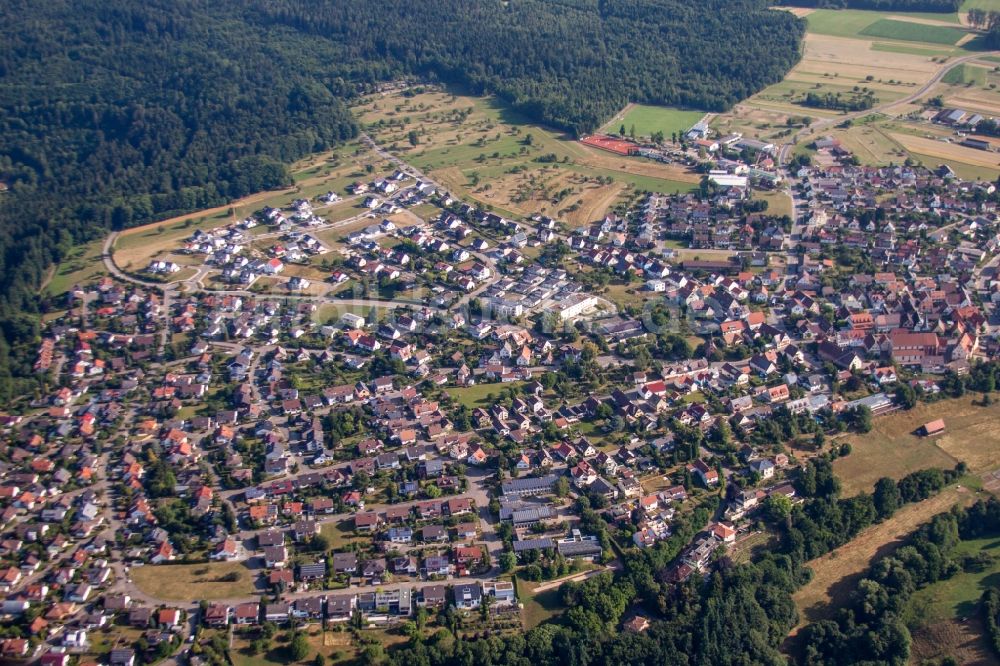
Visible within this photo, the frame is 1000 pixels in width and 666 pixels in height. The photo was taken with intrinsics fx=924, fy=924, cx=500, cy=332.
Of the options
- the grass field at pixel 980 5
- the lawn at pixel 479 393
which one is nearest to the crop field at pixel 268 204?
the lawn at pixel 479 393

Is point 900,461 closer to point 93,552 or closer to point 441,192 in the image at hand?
point 93,552

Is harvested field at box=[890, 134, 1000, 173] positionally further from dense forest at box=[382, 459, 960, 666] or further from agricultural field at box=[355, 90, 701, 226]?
dense forest at box=[382, 459, 960, 666]

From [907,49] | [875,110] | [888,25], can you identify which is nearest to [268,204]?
[875,110]

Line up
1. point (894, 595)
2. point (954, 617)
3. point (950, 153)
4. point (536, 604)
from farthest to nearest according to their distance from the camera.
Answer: point (950, 153) → point (536, 604) → point (894, 595) → point (954, 617)

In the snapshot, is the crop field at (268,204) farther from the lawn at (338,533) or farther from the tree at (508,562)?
the tree at (508,562)

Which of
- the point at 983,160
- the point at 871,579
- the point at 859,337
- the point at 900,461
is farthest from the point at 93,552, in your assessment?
the point at 983,160

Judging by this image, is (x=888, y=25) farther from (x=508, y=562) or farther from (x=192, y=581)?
(x=192, y=581)
